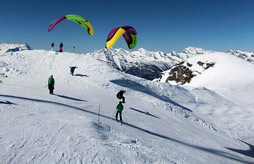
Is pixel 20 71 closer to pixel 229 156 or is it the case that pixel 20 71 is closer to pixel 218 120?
pixel 229 156

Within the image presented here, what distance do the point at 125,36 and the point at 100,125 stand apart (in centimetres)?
1300

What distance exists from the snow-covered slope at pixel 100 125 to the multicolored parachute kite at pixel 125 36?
5929 mm

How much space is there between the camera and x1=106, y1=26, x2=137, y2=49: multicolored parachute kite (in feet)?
53.0

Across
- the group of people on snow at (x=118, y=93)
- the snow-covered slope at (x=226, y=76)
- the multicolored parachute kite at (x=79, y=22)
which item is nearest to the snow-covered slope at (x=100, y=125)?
the group of people on snow at (x=118, y=93)

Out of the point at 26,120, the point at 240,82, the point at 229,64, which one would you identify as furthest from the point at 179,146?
the point at 229,64

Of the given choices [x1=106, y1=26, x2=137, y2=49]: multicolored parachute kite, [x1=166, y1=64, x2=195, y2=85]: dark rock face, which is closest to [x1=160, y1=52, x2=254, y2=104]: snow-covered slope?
[x1=166, y1=64, x2=195, y2=85]: dark rock face

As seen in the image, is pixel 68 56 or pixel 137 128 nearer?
pixel 137 128

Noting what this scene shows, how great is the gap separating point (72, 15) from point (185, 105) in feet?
64.1

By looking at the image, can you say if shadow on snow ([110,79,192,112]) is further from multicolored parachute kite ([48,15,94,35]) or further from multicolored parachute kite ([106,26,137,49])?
multicolored parachute kite ([48,15,94,35])

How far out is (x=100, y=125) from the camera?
10.2m

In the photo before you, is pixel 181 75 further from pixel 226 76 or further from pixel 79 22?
pixel 79 22

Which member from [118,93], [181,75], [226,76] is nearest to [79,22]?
[118,93]

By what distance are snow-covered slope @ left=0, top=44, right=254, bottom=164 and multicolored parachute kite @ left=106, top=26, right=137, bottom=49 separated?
19.5ft

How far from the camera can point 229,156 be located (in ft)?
37.6
